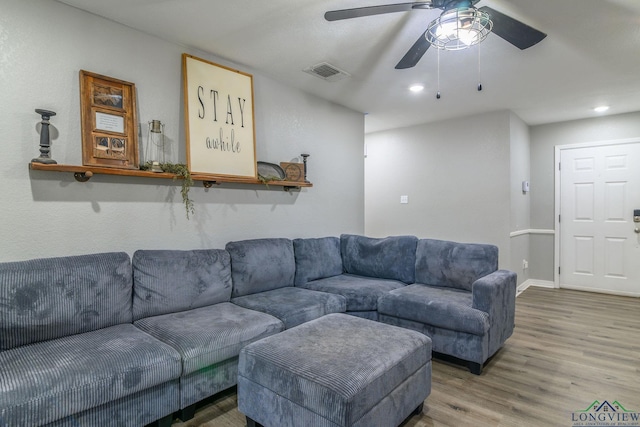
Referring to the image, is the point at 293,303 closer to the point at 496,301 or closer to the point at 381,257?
the point at 381,257

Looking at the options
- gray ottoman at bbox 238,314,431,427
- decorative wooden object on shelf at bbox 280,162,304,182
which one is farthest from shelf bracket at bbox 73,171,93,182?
decorative wooden object on shelf at bbox 280,162,304,182

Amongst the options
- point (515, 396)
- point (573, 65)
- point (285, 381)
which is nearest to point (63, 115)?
point (285, 381)

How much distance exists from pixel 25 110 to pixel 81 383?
63.9 inches

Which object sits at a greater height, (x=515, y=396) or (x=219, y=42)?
(x=219, y=42)

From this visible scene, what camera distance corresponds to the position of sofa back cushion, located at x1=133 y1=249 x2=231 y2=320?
2.22 metres

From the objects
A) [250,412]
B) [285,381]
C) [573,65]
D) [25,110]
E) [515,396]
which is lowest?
[515,396]

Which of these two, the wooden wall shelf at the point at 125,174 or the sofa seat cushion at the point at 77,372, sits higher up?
the wooden wall shelf at the point at 125,174

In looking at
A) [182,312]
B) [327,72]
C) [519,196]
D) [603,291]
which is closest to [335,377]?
[182,312]

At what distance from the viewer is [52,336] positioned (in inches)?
71.7

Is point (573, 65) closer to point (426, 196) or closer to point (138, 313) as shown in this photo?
point (426, 196)

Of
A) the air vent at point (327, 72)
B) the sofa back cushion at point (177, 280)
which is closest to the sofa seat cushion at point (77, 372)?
the sofa back cushion at point (177, 280)

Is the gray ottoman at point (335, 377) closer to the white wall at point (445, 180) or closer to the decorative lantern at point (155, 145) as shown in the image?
the decorative lantern at point (155, 145)

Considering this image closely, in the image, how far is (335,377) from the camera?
57.9 inches

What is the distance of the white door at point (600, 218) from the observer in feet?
15.0
